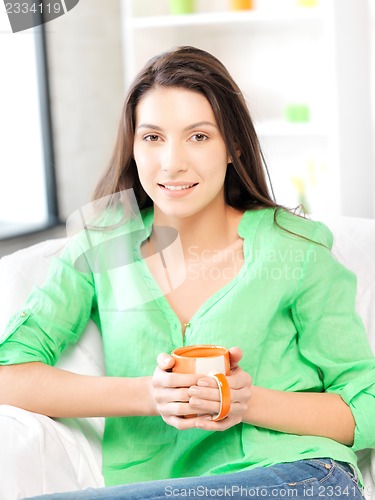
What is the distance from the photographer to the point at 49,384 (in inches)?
50.6

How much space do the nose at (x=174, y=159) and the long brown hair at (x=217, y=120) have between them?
8 centimetres

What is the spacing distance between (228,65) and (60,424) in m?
2.07

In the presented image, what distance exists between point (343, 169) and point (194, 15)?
0.77m

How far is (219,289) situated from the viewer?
1.35 meters

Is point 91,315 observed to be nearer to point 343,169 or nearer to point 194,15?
point 343,169

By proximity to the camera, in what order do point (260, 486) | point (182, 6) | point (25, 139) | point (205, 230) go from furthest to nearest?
1. point (182, 6)
2. point (25, 139)
3. point (205, 230)
4. point (260, 486)

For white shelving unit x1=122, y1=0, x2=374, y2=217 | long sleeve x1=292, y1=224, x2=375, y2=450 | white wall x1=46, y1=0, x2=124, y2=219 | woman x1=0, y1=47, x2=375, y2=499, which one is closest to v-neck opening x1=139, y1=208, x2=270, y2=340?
woman x1=0, y1=47, x2=375, y2=499

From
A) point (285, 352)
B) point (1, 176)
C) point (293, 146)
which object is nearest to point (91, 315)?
point (285, 352)

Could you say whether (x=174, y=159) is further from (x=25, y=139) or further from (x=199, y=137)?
(x=25, y=139)

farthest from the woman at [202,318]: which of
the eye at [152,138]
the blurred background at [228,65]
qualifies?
the blurred background at [228,65]

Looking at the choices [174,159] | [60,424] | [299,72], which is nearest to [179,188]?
[174,159]

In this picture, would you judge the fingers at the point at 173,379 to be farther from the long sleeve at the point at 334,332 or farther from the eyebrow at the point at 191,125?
the eyebrow at the point at 191,125

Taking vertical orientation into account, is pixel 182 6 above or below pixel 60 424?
above

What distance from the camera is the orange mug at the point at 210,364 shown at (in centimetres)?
111
